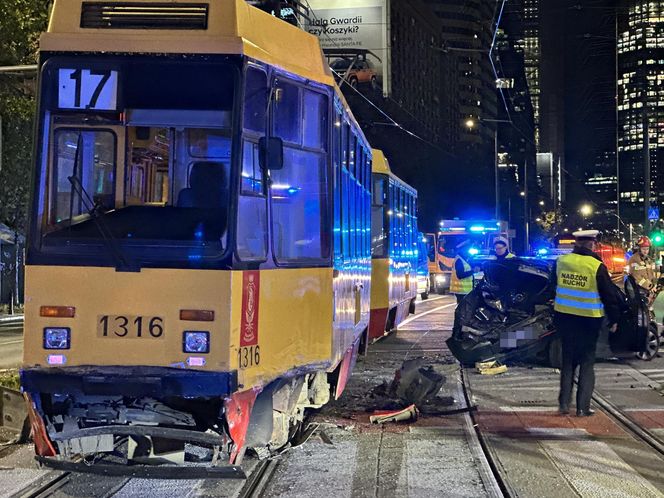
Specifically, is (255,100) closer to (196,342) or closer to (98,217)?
(98,217)

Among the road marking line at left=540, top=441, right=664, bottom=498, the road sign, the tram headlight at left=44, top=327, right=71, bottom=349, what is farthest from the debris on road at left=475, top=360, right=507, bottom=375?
the road sign

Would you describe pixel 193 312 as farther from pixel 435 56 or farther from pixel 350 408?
pixel 435 56

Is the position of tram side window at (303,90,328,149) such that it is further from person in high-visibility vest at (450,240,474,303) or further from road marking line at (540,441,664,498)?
person in high-visibility vest at (450,240,474,303)

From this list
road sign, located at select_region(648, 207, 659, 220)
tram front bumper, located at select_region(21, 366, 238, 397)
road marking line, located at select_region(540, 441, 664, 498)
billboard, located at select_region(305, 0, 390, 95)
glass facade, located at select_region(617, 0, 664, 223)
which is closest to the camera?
tram front bumper, located at select_region(21, 366, 238, 397)

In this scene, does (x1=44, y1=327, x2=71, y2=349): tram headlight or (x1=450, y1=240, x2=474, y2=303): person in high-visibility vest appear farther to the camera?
(x1=450, y1=240, x2=474, y2=303): person in high-visibility vest

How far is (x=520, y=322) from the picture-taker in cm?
1033

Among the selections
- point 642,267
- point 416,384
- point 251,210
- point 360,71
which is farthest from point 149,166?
point 360,71

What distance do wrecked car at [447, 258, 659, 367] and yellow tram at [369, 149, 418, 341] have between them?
180cm

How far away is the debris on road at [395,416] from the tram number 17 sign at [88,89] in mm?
4071

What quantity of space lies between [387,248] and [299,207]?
7.19m

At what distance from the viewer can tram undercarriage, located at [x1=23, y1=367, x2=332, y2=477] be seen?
15.2 ft

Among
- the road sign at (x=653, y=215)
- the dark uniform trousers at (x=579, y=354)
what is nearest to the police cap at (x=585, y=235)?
the dark uniform trousers at (x=579, y=354)

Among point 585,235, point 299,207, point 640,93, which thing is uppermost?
point 640,93


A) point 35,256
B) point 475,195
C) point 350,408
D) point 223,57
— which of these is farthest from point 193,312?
point 475,195
